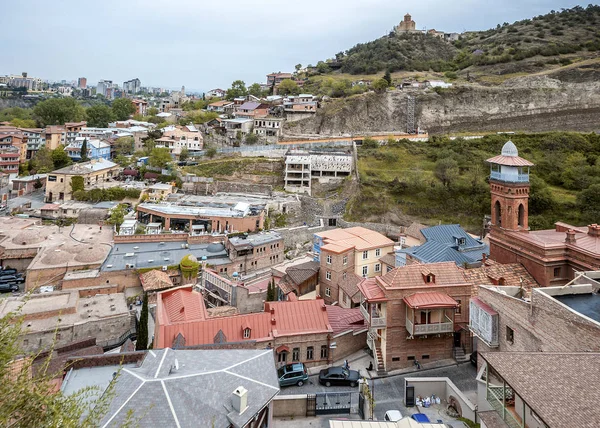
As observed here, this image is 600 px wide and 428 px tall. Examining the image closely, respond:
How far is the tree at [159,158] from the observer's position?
54219mm

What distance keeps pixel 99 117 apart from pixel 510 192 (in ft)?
268

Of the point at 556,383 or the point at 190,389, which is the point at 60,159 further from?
the point at 556,383

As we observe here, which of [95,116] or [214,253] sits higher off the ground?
[95,116]

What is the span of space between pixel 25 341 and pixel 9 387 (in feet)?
68.5

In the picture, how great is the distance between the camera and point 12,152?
59906mm

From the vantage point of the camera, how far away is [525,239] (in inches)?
754

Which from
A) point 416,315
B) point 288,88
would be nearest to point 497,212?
point 416,315

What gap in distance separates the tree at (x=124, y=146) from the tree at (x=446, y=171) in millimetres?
47046

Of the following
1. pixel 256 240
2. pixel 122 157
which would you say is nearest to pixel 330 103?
pixel 122 157

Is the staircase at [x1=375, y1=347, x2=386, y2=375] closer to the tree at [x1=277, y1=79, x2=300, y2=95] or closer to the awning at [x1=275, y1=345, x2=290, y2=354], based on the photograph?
the awning at [x1=275, y1=345, x2=290, y2=354]

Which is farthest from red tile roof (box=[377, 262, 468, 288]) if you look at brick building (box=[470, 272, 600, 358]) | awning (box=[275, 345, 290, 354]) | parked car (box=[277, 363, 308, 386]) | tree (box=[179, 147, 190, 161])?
tree (box=[179, 147, 190, 161])

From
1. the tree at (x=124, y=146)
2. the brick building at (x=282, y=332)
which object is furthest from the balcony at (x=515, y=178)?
the tree at (x=124, y=146)

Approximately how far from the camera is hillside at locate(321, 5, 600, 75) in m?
80.1

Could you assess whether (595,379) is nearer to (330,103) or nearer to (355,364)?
(355,364)
